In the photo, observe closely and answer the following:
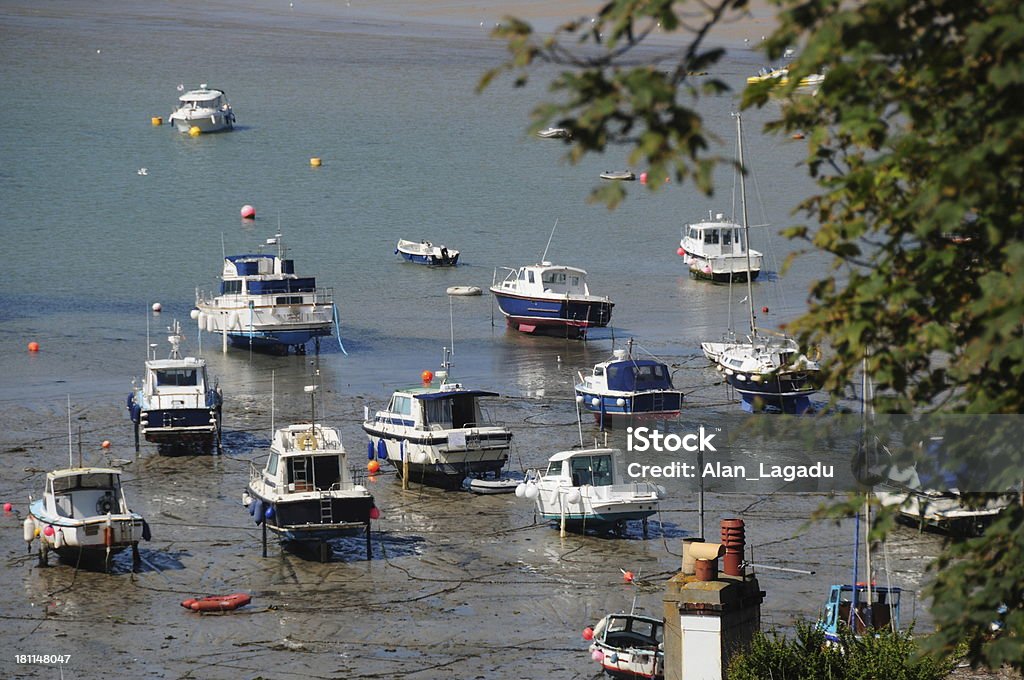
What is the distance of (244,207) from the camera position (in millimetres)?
89688

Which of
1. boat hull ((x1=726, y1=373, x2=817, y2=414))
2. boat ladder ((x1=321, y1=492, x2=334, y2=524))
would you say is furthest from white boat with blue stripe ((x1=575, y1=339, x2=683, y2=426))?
boat ladder ((x1=321, y1=492, x2=334, y2=524))

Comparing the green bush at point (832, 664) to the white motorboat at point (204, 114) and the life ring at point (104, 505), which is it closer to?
the life ring at point (104, 505)

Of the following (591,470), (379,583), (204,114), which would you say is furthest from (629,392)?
(204,114)

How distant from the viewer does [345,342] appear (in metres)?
56.6

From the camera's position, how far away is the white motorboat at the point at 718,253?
2633 inches

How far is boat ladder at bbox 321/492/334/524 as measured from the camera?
1266 inches

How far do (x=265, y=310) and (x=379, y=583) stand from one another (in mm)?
24752

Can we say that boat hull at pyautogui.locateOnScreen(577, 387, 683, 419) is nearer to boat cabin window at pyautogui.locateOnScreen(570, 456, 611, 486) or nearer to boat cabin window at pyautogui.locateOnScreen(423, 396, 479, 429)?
boat cabin window at pyautogui.locateOnScreen(423, 396, 479, 429)

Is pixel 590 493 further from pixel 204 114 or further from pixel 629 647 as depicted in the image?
pixel 204 114

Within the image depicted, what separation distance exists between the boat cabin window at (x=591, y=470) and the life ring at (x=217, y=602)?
7785 millimetres

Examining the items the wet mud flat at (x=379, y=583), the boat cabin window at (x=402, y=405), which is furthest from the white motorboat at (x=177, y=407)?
the boat cabin window at (x=402, y=405)

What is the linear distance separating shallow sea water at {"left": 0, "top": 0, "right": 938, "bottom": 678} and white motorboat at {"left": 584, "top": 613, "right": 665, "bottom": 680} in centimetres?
91

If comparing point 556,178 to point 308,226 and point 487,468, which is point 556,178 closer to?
point 308,226

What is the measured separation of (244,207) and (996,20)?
8149 cm
